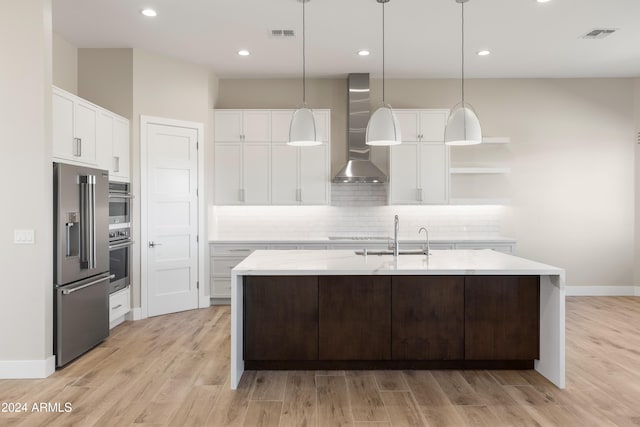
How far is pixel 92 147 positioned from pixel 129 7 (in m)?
1.39

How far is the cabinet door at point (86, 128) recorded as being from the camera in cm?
427

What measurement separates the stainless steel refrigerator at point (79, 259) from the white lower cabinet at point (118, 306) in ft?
1.25

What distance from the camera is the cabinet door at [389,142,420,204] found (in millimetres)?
6355

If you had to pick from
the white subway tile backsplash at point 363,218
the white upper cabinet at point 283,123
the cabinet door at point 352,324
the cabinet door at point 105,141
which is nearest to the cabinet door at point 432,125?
the white subway tile backsplash at point 363,218

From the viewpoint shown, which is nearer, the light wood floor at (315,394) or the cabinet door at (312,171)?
the light wood floor at (315,394)

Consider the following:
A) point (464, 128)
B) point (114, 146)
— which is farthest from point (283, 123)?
point (464, 128)

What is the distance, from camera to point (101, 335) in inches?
174

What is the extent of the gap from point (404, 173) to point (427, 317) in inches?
122

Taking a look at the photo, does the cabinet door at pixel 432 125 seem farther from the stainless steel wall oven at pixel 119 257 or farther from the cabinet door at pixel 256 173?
the stainless steel wall oven at pixel 119 257

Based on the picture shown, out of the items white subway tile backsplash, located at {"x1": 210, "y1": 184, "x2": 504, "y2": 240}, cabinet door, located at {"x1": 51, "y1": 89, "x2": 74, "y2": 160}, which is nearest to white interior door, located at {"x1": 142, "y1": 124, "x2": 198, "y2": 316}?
white subway tile backsplash, located at {"x1": 210, "y1": 184, "x2": 504, "y2": 240}

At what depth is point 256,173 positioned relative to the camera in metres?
6.39

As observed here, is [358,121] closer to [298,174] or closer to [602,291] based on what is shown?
[298,174]

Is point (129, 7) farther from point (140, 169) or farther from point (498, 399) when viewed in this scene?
point (498, 399)

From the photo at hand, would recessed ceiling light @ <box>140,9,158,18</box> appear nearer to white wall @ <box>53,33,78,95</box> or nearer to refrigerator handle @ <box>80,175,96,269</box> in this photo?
white wall @ <box>53,33,78,95</box>
